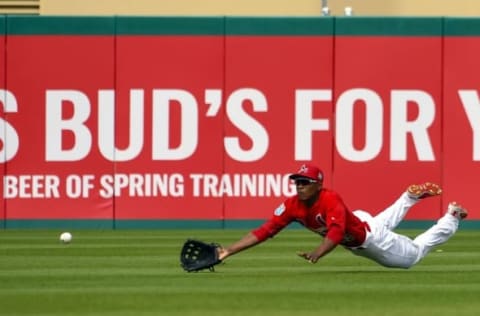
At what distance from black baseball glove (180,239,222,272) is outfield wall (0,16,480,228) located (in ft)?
31.2

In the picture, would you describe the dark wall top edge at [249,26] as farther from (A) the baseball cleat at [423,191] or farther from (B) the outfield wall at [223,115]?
(A) the baseball cleat at [423,191]

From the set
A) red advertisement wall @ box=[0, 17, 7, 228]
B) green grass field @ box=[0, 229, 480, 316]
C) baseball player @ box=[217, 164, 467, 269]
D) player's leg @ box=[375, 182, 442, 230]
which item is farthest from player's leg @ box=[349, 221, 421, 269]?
red advertisement wall @ box=[0, 17, 7, 228]

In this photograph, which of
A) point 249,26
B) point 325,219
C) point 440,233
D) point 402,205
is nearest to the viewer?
point 325,219

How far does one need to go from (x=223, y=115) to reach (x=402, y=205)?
28.7 ft

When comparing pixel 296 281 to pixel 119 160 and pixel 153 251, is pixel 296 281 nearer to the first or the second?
pixel 153 251

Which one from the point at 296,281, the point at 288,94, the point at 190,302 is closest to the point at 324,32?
the point at 288,94

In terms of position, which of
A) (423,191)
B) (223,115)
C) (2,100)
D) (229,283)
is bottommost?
(229,283)

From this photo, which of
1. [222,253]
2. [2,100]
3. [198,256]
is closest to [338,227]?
[222,253]

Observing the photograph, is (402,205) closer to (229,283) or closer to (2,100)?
(229,283)

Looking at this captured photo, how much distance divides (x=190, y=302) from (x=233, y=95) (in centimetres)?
1260

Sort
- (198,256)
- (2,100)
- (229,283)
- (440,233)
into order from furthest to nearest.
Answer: (2,100) < (440,233) < (198,256) < (229,283)

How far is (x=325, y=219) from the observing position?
15.2 metres

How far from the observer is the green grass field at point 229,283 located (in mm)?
12445

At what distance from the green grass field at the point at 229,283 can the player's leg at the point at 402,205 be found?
A: 49cm
